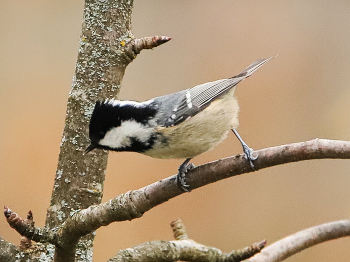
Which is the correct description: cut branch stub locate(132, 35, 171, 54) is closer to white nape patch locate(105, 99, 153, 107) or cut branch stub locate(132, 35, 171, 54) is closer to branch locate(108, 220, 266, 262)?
white nape patch locate(105, 99, 153, 107)

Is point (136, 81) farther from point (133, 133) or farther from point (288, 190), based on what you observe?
point (133, 133)

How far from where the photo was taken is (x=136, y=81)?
243 cm

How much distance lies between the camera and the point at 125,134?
3.90 ft

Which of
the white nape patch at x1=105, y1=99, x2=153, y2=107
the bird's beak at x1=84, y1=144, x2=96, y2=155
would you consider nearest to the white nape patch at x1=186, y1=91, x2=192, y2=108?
the white nape patch at x1=105, y1=99, x2=153, y2=107

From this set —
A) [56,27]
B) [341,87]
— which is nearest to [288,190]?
[341,87]

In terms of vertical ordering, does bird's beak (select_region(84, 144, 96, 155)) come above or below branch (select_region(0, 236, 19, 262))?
above

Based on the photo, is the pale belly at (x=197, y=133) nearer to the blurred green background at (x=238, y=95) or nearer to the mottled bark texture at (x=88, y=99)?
the mottled bark texture at (x=88, y=99)

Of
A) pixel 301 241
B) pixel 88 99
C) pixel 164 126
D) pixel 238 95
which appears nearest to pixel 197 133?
pixel 164 126

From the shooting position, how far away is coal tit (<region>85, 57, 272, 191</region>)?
1.14 meters

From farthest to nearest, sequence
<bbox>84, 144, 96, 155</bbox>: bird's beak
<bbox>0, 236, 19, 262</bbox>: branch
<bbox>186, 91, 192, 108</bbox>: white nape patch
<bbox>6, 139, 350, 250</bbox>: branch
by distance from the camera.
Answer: <bbox>186, 91, 192, 108</bbox>: white nape patch < <bbox>84, 144, 96, 155</bbox>: bird's beak < <bbox>0, 236, 19, 262</bbox>: branch < <bbox>6, 139, 350, 250</bbox>: branch

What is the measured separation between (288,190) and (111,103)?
155 cm

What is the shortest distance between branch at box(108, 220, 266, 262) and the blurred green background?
1.09 metres

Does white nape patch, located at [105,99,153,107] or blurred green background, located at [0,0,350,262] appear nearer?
white nape patch, located at [105,99,153,107]

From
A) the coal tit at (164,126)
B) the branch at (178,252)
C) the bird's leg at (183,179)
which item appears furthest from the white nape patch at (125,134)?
the branch at (178,252)
